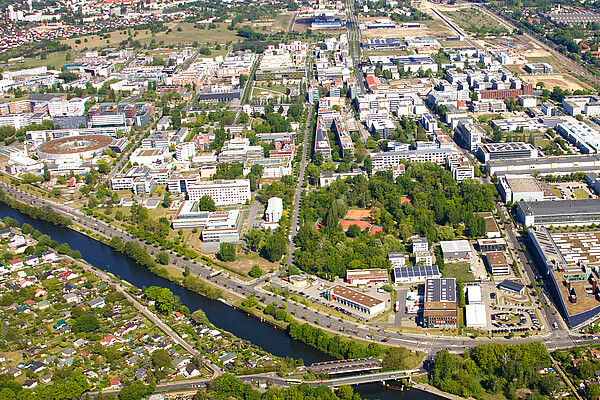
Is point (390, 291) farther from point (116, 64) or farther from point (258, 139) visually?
point (116, 64)

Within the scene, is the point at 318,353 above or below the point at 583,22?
below

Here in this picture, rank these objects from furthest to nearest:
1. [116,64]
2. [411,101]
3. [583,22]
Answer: [583,22], [116,64], [411,101]

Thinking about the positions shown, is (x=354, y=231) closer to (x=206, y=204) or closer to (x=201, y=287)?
(x=201, y=287)

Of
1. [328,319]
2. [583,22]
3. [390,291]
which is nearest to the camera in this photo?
[328,319]

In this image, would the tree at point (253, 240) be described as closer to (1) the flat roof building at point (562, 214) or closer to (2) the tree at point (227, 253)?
(2) the tree at point (227, 253)

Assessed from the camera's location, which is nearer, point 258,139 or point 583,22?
point 258,139

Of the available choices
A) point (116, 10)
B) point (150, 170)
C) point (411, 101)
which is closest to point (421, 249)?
point (150, 170)

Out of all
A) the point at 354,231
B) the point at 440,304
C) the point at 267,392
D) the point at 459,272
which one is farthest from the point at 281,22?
the point at 267,392
